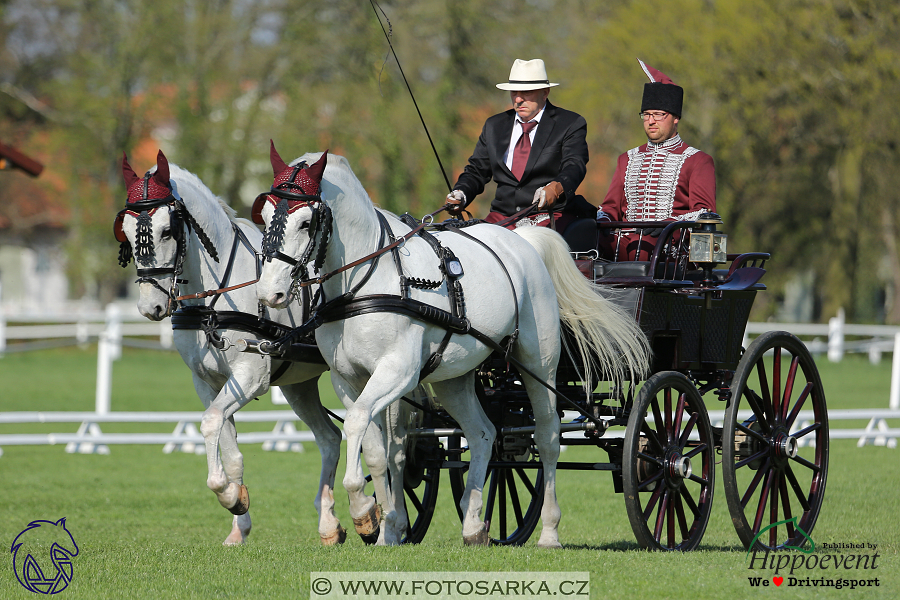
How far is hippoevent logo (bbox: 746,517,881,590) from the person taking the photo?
502 centimetres

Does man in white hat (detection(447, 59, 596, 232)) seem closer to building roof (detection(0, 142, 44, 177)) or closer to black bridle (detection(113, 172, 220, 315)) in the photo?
black bridle (detection(113, 172, 220, 315))

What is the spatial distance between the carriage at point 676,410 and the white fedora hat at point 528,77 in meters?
0.88

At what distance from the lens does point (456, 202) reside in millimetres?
6758

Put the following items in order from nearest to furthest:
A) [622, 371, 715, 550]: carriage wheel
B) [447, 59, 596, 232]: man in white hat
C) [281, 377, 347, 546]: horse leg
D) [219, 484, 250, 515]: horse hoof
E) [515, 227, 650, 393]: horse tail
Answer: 1. [622, 371, 715, 550]: carriage wheel
2. [219, 484, 250, 515]: horse hoof
3. [515, 227, 650, 393]: horse tail
4. [447, 59, 596, 232]: man in white hat
5. [281, 377, 347, 546]: horse leg

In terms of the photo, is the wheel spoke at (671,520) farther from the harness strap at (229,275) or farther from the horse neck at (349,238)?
the harness strap at (229,275)

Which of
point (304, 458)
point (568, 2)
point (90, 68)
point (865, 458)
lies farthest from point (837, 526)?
point (90, 68)

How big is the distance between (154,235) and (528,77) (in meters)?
2.48

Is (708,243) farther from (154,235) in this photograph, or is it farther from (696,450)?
(154,235)

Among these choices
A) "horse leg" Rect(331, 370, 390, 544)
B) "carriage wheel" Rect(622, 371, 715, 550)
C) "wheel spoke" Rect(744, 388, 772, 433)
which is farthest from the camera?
"wheel spoke" Rect(744, 388, 772, 433)

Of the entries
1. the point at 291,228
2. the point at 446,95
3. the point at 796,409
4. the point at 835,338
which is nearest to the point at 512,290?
the point at 291,228

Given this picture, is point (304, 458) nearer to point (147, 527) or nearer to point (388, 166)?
point (147, 527)

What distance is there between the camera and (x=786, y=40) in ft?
79.9

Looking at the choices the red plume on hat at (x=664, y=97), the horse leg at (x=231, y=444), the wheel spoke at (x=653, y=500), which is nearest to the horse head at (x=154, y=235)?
the horse leg at (x=231, y=444)

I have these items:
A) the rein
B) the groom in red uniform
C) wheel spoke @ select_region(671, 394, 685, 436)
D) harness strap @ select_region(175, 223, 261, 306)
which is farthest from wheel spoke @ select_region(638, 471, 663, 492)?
harness strap @ select_region(175, 223, 261, 306)
